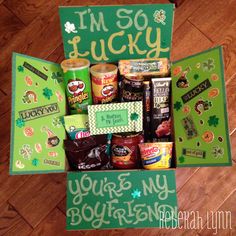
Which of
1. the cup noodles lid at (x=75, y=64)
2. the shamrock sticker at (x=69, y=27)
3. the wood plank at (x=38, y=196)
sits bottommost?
the wood plank at (x=38, y=196)

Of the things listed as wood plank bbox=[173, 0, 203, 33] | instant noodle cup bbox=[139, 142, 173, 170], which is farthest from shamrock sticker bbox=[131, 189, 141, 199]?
wood plank bbox=[173, 0, 203, 33]

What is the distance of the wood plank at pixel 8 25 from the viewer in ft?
4.71

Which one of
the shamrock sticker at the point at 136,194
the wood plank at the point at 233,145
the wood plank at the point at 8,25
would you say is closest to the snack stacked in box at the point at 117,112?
the shamrock sticker at the point at 136,194

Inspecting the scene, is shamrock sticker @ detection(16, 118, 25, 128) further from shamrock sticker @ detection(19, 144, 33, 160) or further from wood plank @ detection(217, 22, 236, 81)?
wood plank @ detection(217, 22, 236, 81)

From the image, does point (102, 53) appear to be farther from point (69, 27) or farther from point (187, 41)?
point (187, 41)

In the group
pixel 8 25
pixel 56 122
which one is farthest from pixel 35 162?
pixel 8 25

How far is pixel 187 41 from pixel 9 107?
89cm

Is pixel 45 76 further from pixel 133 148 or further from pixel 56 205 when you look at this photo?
pixel 56 205

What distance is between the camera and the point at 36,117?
95 cm

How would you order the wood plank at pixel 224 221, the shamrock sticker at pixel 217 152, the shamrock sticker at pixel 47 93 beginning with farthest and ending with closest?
the wood plank at pixel 224 221 < the shamrock sticker at pixel 47 93 < the shamrock sticker at pixel 217 152

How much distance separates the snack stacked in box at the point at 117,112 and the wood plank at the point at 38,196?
0.86ft

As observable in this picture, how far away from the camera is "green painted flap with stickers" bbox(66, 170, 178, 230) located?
3.08 feet

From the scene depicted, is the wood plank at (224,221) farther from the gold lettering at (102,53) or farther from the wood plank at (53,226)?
the gold lettering at (102,53)

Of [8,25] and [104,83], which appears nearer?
[104,83]
